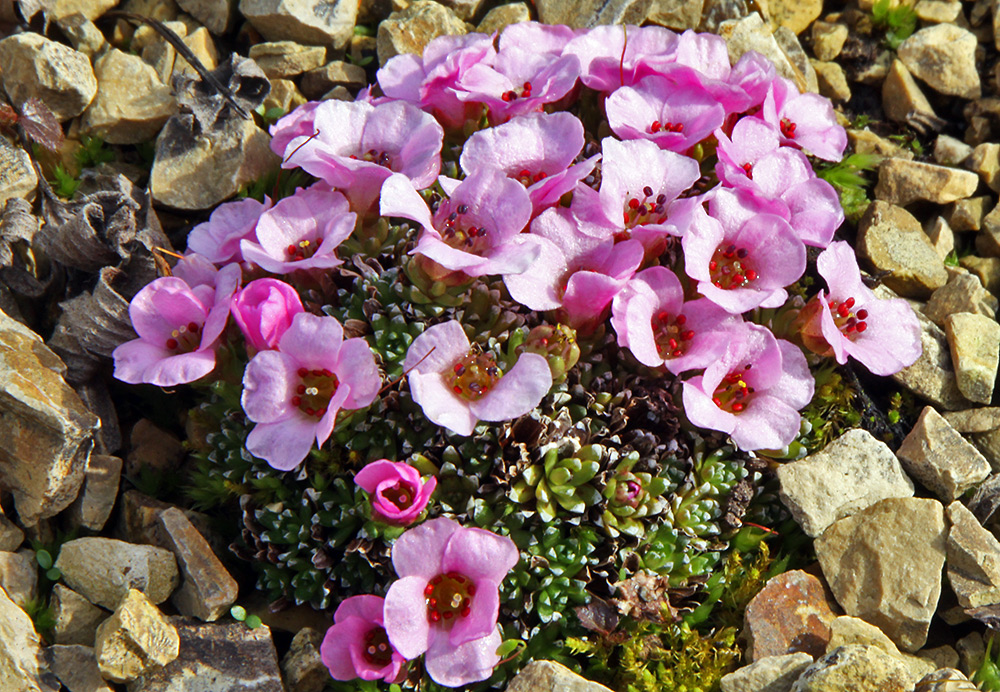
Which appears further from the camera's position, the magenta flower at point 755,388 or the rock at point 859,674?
the magenta flower at point 755,388

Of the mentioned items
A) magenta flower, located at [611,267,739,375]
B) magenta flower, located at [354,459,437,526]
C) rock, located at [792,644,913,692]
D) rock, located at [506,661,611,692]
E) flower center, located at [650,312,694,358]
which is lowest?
rock, located at [506,661,611,692]

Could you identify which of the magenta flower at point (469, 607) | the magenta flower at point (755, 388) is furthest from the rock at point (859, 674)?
the magenta flower at point (469, 607)

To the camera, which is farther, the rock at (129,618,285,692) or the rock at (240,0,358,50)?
the rock at (240,0,358,50)

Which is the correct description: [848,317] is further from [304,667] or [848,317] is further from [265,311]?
[304,667]

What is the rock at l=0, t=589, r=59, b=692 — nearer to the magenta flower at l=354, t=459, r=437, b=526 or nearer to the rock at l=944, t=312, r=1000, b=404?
the magenta flower at l=354, t=459, r=437, b=526

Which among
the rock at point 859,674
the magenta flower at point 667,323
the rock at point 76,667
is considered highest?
the magenta flower at point 667,323

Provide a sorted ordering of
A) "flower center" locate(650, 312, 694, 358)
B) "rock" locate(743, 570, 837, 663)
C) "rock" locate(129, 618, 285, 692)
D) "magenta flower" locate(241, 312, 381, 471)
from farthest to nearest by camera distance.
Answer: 1. "flower center" locate(650, 312, 694, 358)
2. "rock" locate(743, 570, 837, 663)
3. "rock" locate(129, 618, 285, 692)
4. "magenta flower" locate(241, 312, 381, 471)

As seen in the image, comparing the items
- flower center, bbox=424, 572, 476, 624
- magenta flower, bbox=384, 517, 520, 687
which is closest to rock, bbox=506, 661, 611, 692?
Result: magenta flower, bbox=384, 517, 520, 687

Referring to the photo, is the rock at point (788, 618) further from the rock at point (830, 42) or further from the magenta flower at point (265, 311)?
the rock at point (830, 42)
